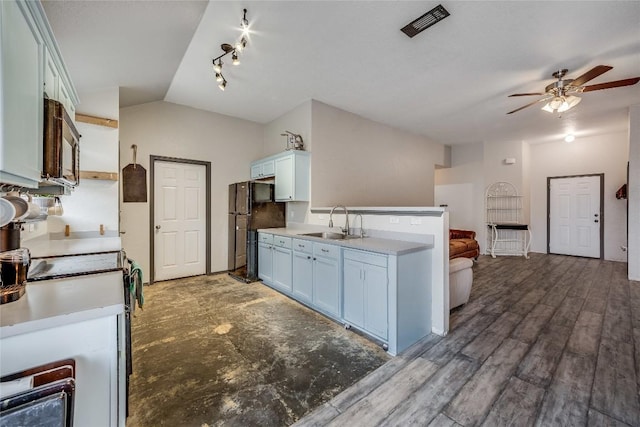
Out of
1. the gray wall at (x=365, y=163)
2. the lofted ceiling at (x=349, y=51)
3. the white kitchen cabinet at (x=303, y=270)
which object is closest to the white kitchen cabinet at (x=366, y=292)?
the white kitchen cabinet at (x=303, y=270)

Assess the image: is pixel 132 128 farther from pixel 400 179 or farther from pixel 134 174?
pixel 400 179

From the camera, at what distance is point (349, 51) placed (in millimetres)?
2938

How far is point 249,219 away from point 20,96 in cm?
323

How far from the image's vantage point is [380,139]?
5.42 m

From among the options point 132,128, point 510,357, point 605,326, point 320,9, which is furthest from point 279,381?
point 132,128

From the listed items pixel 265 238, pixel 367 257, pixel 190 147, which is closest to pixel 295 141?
pixel 265 238

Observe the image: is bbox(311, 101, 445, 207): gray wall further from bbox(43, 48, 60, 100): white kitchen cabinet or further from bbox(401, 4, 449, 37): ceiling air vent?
bbox(43, 48, 60, 100): white kitchen cabinet

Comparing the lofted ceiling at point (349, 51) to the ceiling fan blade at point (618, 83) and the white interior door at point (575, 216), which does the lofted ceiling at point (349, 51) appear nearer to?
the ceiling fan blade at point (618, 83)

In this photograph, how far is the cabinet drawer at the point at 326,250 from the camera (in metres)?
2.86

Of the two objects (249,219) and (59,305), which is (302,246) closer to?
(249,219)

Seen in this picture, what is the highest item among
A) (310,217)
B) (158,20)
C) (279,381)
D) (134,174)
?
(158,20)

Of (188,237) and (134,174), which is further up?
(134,174)

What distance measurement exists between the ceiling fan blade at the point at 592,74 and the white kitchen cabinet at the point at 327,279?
10.3 ft

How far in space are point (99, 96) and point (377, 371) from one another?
4181mm
